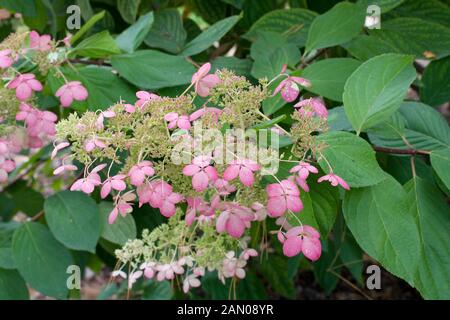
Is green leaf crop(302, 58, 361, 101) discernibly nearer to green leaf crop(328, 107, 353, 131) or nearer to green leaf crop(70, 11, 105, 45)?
green leaf crop(328, 107, 353, 131)

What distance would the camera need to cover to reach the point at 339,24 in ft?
3.03

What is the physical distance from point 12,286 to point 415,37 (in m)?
0.80

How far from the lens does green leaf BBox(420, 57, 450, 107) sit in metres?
1.01

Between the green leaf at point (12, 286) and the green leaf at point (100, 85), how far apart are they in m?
0.35

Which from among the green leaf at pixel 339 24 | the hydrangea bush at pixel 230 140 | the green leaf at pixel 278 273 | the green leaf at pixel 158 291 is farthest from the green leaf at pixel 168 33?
the green leaf at pixel 278 273

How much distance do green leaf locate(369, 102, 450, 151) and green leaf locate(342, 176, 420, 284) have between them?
0.45 feet

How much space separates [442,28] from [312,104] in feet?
1.38

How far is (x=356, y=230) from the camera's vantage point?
688 millimetres

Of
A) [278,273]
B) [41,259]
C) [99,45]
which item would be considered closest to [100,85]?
[99,45]

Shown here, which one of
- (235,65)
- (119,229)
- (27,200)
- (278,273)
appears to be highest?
(235,65)

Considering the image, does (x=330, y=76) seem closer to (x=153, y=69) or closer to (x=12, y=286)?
(x=153, y=69)

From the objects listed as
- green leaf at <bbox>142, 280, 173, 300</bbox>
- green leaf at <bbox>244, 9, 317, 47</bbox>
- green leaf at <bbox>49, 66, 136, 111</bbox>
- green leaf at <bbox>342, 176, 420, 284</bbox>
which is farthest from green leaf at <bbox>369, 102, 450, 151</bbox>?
green leaf at <bbox>142, 280, 173, 300</bbox>

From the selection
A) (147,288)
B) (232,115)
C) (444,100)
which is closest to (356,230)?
(232,115)
